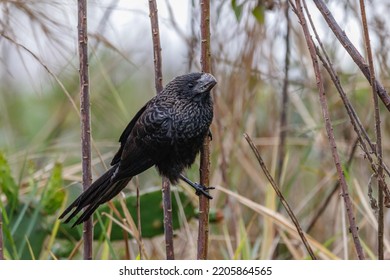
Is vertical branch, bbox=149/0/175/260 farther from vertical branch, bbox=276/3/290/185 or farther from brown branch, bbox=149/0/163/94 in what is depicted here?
vertical branch, bbox=276/3/290/185

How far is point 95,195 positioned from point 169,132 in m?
0.36

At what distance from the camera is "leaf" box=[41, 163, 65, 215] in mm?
2643

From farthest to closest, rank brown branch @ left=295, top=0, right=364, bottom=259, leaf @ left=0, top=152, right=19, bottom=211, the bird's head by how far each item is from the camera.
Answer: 1. leaf @ left=0, top=152, right=19, bottom=211
2. the bird's head
3. brown branch @ left=295, top=0, right=364, bottom=259

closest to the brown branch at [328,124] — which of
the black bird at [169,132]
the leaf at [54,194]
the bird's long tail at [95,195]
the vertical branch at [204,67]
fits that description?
the vertical branch at [204,67]

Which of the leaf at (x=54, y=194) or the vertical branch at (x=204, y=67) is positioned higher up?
the vertical branch at (x=204, y=67)

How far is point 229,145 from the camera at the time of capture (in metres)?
3.36

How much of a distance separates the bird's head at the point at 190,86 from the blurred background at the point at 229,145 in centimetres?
19

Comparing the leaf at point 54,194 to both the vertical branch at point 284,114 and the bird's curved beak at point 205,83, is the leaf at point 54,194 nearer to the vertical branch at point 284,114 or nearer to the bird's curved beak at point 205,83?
the bird's curved beak at point 205,83

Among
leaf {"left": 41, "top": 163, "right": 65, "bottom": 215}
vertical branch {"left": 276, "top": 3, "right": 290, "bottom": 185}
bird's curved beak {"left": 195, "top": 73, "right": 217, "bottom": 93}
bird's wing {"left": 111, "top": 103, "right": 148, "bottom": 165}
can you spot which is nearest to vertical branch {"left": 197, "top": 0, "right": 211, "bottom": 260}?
bird's curved beak {"left": 195, "top": 73, "right": 217, "bottom": 93}

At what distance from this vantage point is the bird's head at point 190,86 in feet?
6.75

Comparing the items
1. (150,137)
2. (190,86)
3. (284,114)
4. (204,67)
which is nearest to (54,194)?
(150,137)

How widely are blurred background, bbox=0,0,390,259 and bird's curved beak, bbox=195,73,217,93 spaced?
29cm

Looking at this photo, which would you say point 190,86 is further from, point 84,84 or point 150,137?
point 84,84
